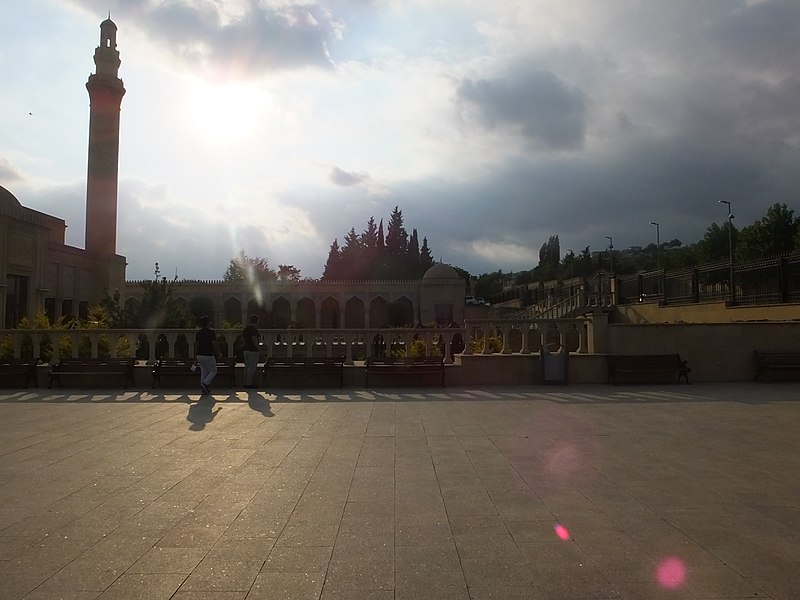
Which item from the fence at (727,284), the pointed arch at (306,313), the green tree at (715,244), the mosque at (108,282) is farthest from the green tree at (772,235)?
the pointed arch at (306,313)

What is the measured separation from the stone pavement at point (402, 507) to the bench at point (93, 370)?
396 cm

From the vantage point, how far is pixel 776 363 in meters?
13.5

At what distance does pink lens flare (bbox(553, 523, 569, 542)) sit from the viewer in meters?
3.99

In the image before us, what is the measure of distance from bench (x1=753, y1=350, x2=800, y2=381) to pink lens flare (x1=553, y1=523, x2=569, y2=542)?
1183 cm

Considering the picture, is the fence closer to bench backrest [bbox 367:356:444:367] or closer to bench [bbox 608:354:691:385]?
bench [bbox 608:354:691:385]

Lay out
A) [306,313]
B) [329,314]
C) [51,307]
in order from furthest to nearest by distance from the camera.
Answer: [329,314] < [306,313] < [51,307]

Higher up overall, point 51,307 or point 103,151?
point 103,151

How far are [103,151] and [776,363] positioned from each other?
171ft

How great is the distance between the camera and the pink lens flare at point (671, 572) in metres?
3.30

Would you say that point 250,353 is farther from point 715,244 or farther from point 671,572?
point 715,244

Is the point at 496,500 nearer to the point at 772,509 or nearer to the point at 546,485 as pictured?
the point at 546,485

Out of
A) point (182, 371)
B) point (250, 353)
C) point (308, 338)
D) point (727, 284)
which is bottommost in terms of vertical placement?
point (182, 371)

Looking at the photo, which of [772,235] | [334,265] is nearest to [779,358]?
[772,235]

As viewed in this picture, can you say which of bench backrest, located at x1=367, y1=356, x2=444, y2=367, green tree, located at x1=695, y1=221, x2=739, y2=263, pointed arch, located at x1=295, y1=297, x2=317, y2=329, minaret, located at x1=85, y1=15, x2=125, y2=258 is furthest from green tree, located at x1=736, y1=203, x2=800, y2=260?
minaret, located at x1=85, y1=15, x2=125, y2=258
